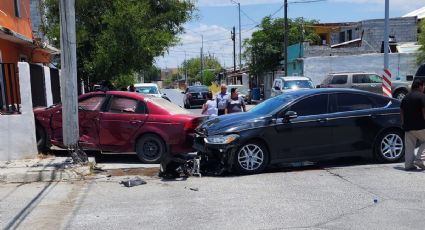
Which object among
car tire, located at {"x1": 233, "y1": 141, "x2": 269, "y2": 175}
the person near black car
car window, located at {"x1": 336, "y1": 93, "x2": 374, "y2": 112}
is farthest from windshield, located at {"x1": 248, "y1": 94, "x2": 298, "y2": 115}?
the person near black car

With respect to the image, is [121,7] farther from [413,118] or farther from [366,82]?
[366,82]

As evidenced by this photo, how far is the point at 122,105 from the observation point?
36.9 ft

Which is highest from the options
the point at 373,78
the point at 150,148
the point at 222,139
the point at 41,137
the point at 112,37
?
the point at 112,37

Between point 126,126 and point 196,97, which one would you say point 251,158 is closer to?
point 126,126

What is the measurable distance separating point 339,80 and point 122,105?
17982 millimetres

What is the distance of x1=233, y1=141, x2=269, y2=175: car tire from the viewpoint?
9.29 metres

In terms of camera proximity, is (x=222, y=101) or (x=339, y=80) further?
(x=339, y=80)

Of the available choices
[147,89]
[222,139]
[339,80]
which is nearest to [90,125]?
[222,139]

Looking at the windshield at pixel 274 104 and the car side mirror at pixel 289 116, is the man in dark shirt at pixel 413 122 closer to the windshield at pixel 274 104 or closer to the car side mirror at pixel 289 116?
the car side mirror at pixel 289 116

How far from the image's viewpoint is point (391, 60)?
36.1m

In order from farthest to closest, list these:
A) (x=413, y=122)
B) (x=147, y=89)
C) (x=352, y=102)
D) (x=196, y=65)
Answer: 1. (x=196, y=65)
2. (x=147, y=89)
3. (x=352, y=102)
4. (x=413, y=122)

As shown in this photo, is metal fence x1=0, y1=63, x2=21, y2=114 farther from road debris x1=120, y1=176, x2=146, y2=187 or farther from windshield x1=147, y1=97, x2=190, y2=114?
road debris x1=120, y1=176, x2=146, y2=187

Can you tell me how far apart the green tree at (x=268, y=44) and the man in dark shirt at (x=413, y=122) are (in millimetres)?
34795

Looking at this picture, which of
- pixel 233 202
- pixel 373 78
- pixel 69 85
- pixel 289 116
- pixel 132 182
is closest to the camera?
pixel 233 202
